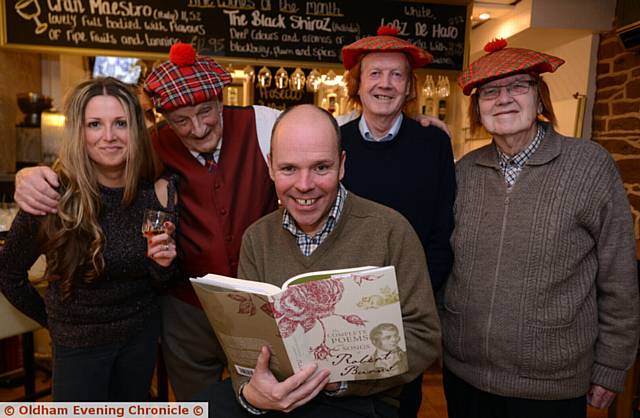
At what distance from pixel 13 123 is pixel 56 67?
3.32 ft

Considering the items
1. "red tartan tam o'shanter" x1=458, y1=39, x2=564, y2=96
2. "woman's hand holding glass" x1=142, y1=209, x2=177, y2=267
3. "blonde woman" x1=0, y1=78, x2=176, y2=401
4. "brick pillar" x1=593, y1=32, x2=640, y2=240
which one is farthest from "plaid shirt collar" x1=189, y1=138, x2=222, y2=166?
"brick pillar" x1=593, y1=32, x2=640, y2=240

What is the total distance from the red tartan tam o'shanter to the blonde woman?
116cm

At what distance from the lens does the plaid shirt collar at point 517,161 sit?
164cm

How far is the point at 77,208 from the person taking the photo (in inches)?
65.6

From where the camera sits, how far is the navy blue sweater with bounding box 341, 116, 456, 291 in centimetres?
175

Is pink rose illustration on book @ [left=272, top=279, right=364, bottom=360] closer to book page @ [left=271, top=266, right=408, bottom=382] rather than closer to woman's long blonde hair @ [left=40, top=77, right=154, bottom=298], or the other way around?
book page @ [left=271, top=266, right=408, bottom=382]

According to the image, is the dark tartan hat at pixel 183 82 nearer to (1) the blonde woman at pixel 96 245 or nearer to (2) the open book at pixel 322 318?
(1) the blonde woman at pixel 96 245

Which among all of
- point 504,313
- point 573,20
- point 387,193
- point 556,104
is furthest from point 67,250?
point 556,104

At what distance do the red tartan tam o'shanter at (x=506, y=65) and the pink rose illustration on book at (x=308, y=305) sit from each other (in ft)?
3.15

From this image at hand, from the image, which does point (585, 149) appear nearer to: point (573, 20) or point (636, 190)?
point (636, 190)

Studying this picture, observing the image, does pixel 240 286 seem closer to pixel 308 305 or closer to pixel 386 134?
pixel 308 305

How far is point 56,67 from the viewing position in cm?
533

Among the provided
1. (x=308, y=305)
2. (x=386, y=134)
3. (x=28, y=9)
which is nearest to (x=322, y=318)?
(x=308, y=305)

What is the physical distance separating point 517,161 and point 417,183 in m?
0.35
